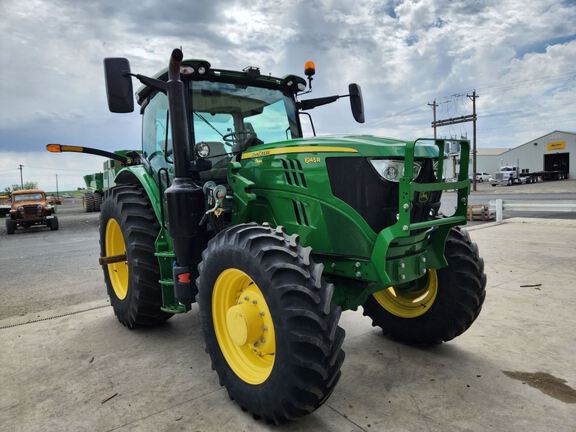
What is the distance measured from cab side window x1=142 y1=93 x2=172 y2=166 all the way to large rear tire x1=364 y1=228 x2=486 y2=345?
2.49 m

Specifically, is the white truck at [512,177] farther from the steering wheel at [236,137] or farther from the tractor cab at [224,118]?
the steering wheel at [236,137]

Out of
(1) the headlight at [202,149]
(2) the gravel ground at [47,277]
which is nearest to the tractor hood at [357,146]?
(1) the headlight at [202,149]

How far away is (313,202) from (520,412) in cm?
178

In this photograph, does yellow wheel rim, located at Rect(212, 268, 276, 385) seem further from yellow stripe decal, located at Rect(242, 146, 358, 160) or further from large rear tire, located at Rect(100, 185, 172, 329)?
large rear tire, located at Rect(100, 185, 172, 329)

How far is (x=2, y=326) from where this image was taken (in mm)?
4246

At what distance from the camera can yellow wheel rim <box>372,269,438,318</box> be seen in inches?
133

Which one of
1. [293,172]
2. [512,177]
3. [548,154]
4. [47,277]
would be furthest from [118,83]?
[548,154]

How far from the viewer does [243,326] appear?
2.49 m

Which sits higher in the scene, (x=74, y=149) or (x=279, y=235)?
(x=74, y=149)

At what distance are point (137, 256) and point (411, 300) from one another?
2.43 m

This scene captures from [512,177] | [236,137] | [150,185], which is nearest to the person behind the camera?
[236,137]

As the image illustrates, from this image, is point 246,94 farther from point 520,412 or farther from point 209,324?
point 520,412

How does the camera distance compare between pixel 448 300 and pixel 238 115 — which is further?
pixel 238 115

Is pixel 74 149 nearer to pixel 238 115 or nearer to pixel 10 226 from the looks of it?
pixel 238 115
